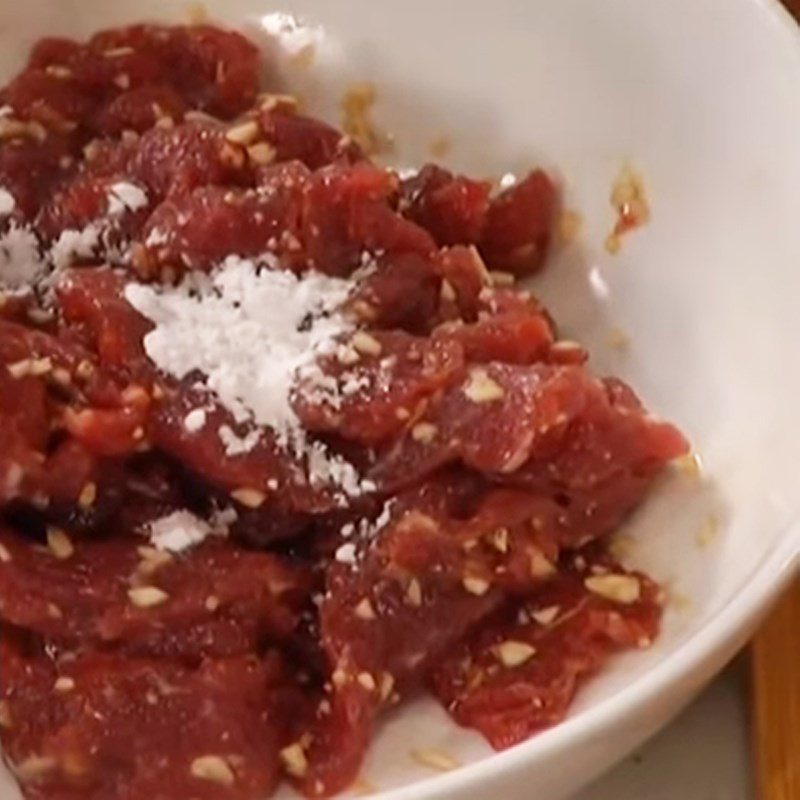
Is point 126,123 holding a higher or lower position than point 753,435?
lower

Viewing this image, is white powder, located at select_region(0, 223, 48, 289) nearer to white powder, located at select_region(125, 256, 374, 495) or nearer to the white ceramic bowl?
white powder, located at select_region(125, 256, 374, 495)

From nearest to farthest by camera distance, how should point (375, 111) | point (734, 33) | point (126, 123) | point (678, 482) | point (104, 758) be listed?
point (104, 758), point (678, 482), point (734, 33), point (126, 123), point (375, 111)

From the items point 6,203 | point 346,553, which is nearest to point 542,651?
point 346,553

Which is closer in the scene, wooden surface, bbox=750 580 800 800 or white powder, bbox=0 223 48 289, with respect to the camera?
wooden surface, bbox=750 580 800 800

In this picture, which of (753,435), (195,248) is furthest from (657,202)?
(195,248)

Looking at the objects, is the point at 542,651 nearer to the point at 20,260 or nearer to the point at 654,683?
the point at 654,683

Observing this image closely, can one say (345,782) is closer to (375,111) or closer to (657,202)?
(657,202)

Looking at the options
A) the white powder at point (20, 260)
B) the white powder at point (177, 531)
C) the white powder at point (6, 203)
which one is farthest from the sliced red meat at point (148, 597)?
the white powder at point (6, 203)

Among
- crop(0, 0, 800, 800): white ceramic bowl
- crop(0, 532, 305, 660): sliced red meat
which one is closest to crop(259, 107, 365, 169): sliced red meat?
crop(0, 0, 800, 800): white ceramic bowl
